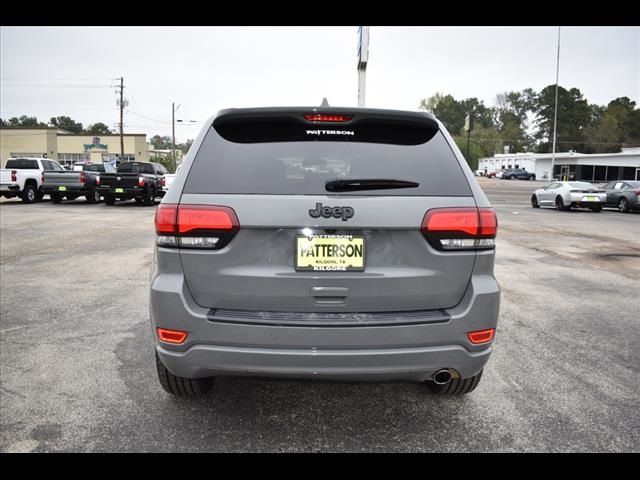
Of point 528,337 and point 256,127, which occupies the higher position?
point 256,127

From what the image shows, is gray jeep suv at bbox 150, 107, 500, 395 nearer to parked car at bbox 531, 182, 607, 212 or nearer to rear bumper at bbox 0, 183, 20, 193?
rear bumper at bbox 0, 183, 20, 193

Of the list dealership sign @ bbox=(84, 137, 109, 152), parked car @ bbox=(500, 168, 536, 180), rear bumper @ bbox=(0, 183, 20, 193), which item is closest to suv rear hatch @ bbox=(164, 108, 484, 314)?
rear bumper @ bbox=(0, 183, 20, 193)

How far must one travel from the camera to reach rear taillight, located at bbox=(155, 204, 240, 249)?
95.3 inches

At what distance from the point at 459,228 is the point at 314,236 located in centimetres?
75

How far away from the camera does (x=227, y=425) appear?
2.91 m

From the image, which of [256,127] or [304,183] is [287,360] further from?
[256,127]

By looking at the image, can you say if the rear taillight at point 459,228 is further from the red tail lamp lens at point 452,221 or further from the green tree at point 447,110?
the green tree at point 447,110

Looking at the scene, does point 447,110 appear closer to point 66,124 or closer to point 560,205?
point 66,124

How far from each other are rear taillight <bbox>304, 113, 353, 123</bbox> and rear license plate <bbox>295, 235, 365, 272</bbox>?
2.31ft

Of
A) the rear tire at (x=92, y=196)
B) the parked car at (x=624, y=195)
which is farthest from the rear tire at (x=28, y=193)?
the parked car at (x=624, y=195)

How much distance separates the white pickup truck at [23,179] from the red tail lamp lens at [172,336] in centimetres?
2173

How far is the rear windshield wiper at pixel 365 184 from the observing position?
2.48 meters

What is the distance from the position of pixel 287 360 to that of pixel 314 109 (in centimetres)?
135
